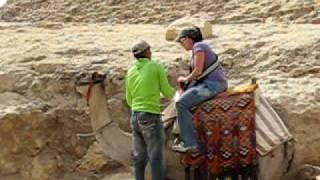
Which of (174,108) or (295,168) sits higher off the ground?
(174,108)

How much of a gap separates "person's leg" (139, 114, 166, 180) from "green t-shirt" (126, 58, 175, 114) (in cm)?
8

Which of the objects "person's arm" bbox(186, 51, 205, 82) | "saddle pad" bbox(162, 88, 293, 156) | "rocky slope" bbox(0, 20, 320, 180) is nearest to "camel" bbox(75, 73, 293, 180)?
"saddle pad" bbox(162, 88, 293, 156)

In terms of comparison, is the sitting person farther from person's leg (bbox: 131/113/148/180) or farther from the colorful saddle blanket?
person's leg (bbox: 131/113/148/180)

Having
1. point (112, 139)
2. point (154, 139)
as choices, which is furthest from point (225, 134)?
point (112, 139)

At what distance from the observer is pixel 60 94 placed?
907cm

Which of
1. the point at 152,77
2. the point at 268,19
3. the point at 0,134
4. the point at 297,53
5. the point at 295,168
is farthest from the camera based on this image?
the point at 268,19

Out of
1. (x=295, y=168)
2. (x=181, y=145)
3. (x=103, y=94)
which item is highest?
(x=103, y=94)

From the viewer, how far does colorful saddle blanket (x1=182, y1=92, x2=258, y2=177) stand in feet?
22.8

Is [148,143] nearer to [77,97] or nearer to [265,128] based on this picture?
[265,128]

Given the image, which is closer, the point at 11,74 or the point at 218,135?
the point at 218,135

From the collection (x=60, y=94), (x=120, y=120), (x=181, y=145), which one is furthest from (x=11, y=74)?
(x=181, y=145)

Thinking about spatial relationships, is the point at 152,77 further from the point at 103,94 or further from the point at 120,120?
the point at 120,120

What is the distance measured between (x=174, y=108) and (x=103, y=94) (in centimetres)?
62

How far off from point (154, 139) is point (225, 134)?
604 mm
